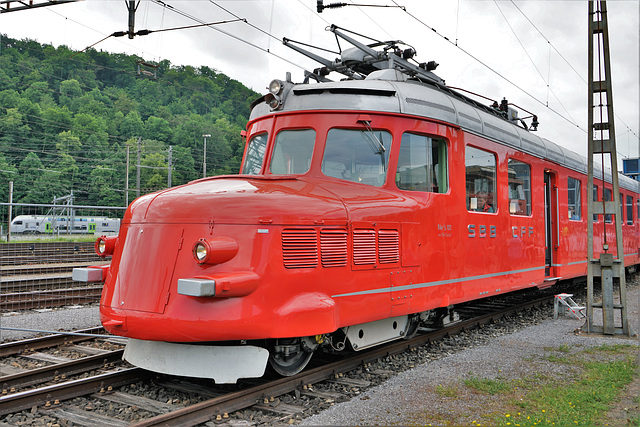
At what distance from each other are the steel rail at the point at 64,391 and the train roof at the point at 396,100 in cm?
350

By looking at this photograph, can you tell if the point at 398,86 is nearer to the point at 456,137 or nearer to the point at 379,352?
the point at 456,137

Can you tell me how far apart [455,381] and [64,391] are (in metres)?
4.04

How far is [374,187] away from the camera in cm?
622

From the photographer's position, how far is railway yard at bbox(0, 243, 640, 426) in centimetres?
464

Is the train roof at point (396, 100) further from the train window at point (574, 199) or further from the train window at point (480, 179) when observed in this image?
the train window at point (574, 199)

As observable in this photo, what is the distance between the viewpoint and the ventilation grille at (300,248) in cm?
503

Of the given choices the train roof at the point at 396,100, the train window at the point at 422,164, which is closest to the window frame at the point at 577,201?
the train roof at the point at 396,100

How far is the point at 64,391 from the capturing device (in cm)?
504

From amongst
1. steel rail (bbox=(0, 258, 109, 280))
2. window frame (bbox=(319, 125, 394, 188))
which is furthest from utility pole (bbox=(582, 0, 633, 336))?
steel rail (bbox=(0, 258, 109, 280))

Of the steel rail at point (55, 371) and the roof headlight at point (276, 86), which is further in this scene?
the roof headlight at point (276, 86)

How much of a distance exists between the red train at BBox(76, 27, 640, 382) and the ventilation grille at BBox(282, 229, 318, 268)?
0.01m

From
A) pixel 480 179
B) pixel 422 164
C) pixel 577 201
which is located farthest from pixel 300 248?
pixel 577 201

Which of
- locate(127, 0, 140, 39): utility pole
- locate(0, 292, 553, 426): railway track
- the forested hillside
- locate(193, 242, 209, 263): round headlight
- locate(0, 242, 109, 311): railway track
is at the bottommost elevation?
locate(0, 292, 553, 426): railway track

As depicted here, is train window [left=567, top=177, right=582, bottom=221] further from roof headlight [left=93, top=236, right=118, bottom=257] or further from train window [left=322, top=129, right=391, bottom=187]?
roof headlight [left=93, top=236, right=118, bottom=257]
